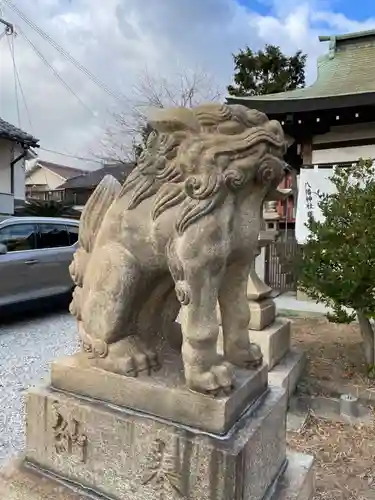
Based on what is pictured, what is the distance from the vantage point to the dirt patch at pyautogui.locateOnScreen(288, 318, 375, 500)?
2166 millimetres

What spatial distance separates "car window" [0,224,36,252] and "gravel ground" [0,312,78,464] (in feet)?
2.99

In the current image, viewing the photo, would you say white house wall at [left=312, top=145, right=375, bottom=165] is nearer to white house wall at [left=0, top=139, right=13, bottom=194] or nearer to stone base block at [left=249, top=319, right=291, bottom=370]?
stone base block at [left=249, top=319, right=291, bottom=370]

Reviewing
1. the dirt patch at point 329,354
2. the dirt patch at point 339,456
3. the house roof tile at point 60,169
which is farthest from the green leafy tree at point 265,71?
the house roof tile at point 60,169

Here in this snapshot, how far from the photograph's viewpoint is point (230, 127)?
1232mm

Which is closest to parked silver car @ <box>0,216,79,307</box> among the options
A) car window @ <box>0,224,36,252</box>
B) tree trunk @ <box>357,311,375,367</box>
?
car window @ <box>0,224,36,252</box>

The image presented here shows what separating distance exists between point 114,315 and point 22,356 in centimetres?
302

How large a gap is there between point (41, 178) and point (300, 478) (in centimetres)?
3141

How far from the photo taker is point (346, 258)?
332cm

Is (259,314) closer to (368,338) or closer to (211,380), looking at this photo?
(368,338)

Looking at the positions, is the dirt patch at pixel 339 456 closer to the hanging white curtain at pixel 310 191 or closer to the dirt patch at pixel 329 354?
the dirt patch at pixel 329 354

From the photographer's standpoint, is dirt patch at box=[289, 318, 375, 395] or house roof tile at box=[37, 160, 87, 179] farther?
house roof tile at box=[37, 160, 87, 179]

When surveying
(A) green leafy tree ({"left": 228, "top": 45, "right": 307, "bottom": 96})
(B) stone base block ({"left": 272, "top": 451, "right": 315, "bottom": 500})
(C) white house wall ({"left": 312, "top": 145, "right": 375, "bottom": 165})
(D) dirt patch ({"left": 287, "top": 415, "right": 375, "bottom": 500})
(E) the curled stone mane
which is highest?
(A) green leafy tree ({"left": 228, "top": 45, "right": 307, "bottom": 96})

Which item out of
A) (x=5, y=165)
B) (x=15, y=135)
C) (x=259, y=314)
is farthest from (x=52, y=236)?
(x=5, y=165)

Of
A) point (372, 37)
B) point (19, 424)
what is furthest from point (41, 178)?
point (19, 424)
